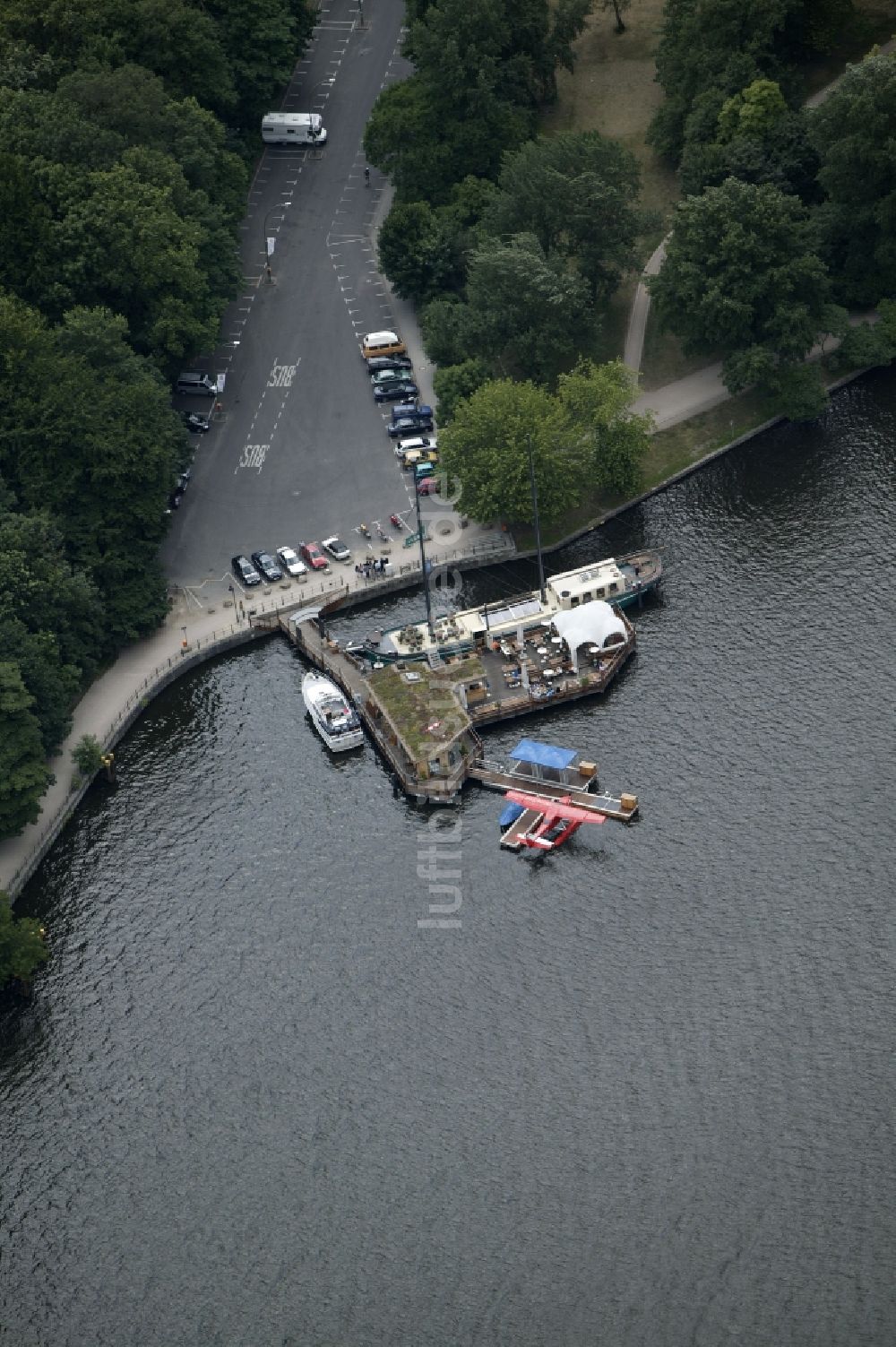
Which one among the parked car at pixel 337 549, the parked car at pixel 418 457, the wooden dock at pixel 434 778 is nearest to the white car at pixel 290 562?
the parked car at pixel 337 549

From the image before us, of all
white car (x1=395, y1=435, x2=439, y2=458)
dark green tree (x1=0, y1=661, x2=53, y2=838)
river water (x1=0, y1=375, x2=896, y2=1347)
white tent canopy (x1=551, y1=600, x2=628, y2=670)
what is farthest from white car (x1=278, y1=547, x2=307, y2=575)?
dark green tree (x1=0, y1=661, x2=53, y2=838)

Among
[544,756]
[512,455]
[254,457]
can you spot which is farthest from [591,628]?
[254,457]

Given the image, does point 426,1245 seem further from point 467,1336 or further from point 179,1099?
point 179,1099

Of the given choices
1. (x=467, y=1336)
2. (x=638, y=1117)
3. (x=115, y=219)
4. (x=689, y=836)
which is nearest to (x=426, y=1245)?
(x=467, y=1336)

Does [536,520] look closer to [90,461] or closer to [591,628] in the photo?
[591,628]

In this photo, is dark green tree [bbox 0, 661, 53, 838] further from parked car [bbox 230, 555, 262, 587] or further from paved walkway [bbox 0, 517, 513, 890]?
parked car [bbox 230, 555, 262, 587]

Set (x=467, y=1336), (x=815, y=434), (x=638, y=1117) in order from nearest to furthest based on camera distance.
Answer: (x=467, y=1336), (x=638, y=1117), (x=815, y=434)

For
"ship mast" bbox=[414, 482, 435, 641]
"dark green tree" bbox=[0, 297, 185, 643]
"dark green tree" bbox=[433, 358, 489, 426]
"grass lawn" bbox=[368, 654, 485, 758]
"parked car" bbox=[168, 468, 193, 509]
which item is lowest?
"grass lawn" bbox=[368, 654, 485, 758]
